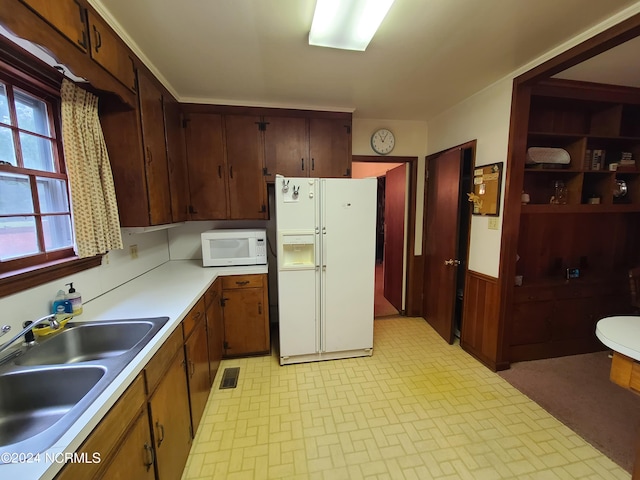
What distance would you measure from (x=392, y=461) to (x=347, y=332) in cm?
111

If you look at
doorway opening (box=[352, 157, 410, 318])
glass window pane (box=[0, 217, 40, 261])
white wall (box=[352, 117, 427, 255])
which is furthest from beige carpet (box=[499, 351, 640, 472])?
glass window pane (box=[0, 217, 40, 261])

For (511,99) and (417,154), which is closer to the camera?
(511,99)

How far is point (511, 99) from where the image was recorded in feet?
6.93

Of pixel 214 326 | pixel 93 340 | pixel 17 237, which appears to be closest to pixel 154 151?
pixel 17 237

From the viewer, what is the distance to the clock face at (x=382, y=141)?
10.4 ft

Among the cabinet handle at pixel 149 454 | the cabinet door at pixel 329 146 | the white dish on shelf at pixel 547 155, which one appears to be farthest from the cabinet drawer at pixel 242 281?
the white dish on shelf at pixel 547 155

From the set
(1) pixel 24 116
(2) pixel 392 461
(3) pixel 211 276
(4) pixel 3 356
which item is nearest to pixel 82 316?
(4) pixel 3 356

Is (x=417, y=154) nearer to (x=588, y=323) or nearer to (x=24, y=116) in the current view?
(x=588, y=323)

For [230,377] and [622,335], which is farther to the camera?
[230,377]

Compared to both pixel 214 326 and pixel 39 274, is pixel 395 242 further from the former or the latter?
pixel 39 274

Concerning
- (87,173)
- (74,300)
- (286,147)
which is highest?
(286,147)

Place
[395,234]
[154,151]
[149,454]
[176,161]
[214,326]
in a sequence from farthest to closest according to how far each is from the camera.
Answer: [395,234]
[176,161]
[214,326]
[154,151]
[149,454]

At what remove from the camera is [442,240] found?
2885 mm

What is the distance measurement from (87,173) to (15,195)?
0.32 m
